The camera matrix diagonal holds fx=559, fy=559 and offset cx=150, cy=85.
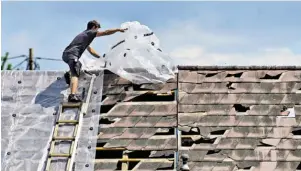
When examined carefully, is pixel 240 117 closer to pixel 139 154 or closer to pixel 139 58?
pixel 139 154

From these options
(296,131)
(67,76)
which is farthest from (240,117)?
(67,76)

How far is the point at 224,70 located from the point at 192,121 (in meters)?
1.09

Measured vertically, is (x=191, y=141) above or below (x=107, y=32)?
below

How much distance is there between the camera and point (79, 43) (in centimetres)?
808

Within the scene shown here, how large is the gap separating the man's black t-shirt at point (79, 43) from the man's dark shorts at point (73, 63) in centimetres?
3

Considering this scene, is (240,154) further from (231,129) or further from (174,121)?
(174,121)

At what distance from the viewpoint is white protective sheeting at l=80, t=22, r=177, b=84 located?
8266 millimetres

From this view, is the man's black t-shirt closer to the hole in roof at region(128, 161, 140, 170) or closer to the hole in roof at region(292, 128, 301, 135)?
the hole in roof at region(128, 161, 140, 170)

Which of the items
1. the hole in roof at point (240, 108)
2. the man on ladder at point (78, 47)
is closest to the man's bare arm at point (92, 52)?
the man on ladder at point (78, 47)

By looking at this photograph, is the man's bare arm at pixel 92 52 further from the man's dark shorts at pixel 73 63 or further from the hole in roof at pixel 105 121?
the hole in roof at pixel 105 121

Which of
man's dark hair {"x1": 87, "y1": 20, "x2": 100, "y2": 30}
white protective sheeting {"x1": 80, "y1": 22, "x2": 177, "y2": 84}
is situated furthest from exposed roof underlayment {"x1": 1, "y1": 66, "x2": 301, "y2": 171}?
man's dark hair {"x1": 87, "y1": 20, "x2": 100, "y2": 30}

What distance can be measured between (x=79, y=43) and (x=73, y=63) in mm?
310

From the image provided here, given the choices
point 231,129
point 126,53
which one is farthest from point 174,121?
point 126,53

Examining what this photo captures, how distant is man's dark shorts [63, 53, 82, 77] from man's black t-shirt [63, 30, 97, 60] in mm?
31
